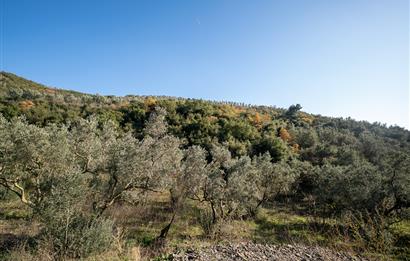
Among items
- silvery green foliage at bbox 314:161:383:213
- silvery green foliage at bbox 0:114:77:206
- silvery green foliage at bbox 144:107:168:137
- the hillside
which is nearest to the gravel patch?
the hillside

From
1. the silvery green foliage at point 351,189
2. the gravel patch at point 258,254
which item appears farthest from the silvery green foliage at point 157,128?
the silvery green foliage at point 351,189

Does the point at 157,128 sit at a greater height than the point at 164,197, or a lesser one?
greater

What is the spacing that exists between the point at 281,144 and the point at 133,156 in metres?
33.4

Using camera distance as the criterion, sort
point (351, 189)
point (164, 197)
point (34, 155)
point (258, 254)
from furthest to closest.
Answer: point (164, 197), point (351, 189), point (34, 155), point (258, 254)

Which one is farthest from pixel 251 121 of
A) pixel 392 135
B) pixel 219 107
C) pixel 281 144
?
pixel 392 135

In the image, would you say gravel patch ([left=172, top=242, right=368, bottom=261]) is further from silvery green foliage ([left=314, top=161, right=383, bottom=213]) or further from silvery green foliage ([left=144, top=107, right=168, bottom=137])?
silvery green foliage ([left=144, top=107, right=168, bottom=137])

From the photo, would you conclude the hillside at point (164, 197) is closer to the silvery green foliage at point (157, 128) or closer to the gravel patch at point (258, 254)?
the silvery green foliage at point (157, 128)

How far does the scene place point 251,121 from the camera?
188ft

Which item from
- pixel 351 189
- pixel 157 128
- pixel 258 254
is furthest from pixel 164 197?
pixel 258 254

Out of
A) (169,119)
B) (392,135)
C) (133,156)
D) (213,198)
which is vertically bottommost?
(213,198)

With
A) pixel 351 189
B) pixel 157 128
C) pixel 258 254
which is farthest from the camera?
pixel 157 128

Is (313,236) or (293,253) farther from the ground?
(293,253)

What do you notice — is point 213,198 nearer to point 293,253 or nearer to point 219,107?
point 293,253

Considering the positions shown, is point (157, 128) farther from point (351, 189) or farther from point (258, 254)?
point (258, 254)
